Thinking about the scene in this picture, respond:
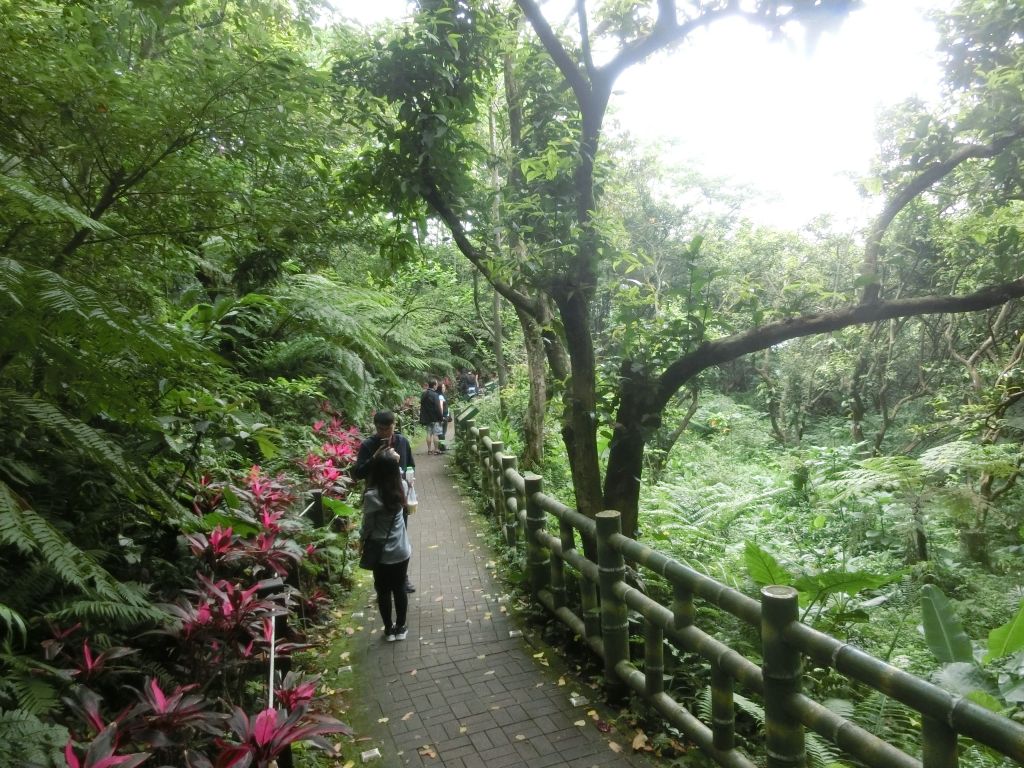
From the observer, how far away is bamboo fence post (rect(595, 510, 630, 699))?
148 inches

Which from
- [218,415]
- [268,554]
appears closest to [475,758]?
[268,554]

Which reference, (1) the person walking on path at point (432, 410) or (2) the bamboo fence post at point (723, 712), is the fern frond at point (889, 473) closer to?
(2) the bamboo fence post at point (723, 712)

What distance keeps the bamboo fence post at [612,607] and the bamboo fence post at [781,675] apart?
1.22 m

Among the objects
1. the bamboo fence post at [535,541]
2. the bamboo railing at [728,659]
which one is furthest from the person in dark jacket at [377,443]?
the bamboo railing at [728,659]

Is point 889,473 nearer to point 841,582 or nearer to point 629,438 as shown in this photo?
point 841,582

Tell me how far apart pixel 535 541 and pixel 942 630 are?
2841 mm

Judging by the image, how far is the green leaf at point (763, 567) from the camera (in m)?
3.65

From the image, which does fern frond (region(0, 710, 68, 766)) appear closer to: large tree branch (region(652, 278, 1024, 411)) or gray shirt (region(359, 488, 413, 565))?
gray shirt (region(359, 488, 413, 565))

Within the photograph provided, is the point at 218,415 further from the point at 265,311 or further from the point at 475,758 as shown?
the point at 265,311

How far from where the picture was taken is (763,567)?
3689mm

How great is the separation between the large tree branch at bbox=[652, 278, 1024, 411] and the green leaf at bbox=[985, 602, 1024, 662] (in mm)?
1507

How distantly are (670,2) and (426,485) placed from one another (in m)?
8.36

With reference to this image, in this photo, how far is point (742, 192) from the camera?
67.4ft

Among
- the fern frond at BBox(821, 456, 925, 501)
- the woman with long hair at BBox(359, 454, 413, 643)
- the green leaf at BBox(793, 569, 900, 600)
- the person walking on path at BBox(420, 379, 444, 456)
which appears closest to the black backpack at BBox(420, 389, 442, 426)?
the person walking on path at BBox(420, 379, 444, 456)
